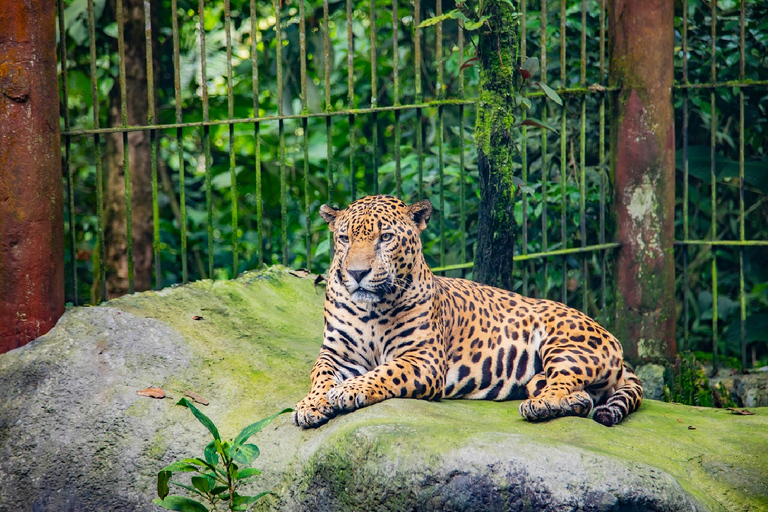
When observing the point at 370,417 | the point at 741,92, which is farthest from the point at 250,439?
the point at 741,92

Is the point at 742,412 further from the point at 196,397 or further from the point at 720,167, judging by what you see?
the point at 196,397

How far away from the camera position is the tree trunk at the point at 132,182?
780 cm

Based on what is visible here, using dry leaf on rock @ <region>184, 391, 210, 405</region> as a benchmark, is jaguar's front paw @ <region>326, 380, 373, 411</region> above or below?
above

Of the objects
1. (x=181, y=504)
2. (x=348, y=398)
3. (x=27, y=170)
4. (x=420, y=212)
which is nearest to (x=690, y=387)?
(x=420, y=212)

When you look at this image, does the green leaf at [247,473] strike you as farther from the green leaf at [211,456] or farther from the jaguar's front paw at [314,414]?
the jaguar's front paw at [314,414]

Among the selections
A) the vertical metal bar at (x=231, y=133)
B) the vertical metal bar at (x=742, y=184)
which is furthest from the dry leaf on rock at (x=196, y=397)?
the vertical metal bar at (x=742, y=184)

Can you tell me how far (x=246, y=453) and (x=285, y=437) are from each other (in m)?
0.44

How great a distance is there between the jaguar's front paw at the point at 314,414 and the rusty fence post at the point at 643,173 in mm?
4025

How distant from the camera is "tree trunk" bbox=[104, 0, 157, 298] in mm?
7801

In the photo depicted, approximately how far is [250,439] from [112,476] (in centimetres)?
78

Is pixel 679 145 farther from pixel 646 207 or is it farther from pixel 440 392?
pixel 440 392

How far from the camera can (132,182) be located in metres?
7.88

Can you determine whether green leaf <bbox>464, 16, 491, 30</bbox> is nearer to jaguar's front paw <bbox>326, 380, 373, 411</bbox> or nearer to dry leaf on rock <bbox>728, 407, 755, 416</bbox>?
jaguar's front paw <bbox>326, 380, 373, 411</bbox>

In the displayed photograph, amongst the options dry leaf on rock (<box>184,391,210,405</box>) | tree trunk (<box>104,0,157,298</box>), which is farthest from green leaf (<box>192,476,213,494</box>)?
tree trunk (<box>104,0,157,298</box>)
